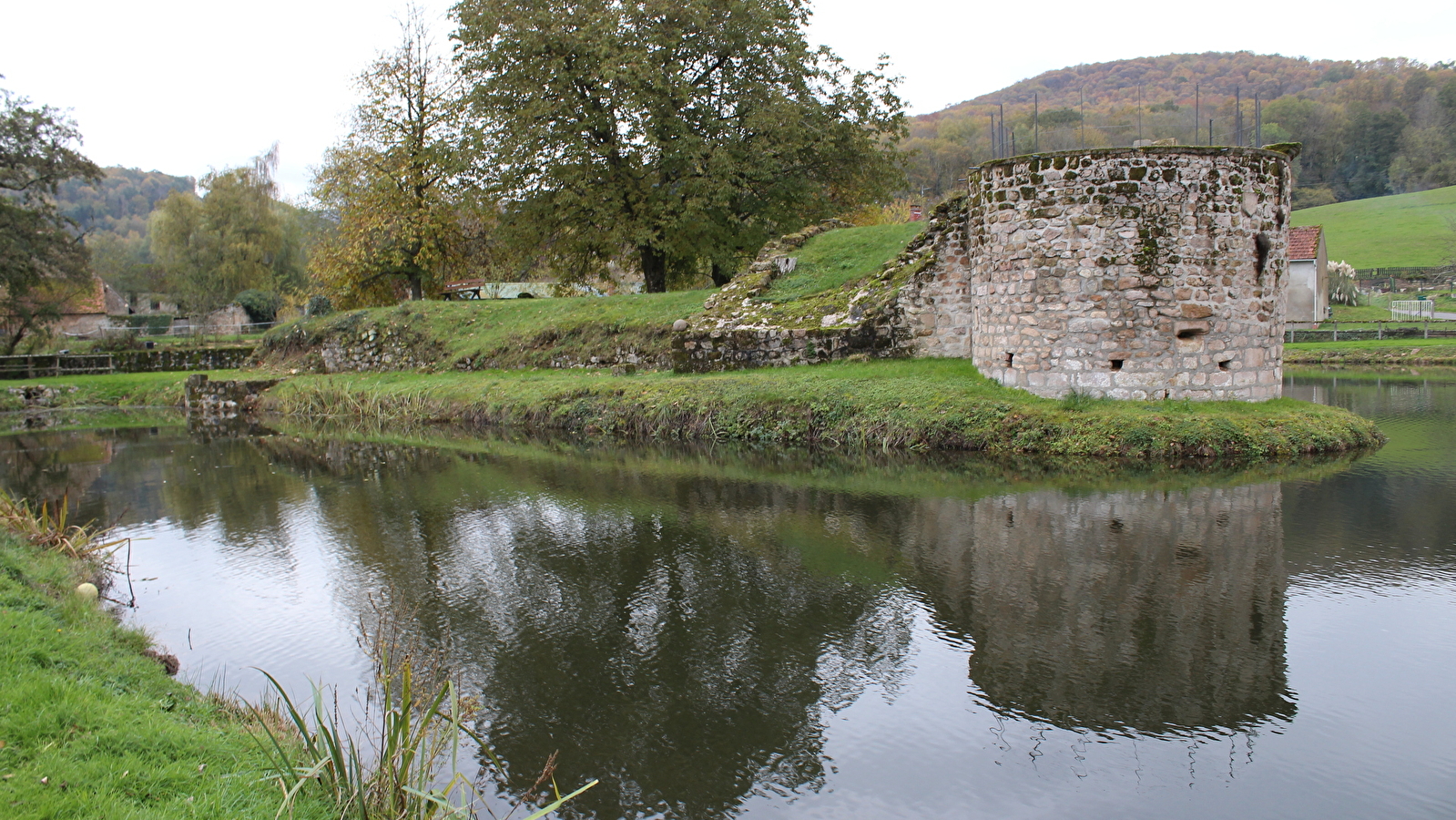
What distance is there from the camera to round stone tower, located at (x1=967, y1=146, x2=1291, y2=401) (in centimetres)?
1305

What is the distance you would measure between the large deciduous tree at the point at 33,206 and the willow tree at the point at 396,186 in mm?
7610

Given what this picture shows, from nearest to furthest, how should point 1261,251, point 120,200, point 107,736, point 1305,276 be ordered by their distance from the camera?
1. point 107,736
2. point 1261,251
3. point 1305,276
4. point 120,200

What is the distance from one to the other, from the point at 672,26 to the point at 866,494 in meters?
15.9

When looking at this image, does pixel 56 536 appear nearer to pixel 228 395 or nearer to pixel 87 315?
pixel 228 395

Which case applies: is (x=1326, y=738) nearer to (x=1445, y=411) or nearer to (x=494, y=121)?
(x=1445, y=411)

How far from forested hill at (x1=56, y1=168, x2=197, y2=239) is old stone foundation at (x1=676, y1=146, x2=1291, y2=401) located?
94.9m

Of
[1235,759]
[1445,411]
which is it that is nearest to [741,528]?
[1235,759]

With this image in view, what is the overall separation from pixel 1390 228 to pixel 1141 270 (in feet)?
173

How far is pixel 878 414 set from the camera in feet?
47.8

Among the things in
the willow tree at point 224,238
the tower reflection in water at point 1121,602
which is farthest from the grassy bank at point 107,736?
the willow tree at point 224,238

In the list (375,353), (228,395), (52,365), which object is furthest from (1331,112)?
(52,365)

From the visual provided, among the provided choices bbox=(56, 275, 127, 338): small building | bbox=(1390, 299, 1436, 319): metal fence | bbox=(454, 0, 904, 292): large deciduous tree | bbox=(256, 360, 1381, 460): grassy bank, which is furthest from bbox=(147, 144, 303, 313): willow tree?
bbox=(1390, 299, 1436, 319): metal fence

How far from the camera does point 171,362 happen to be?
106ft

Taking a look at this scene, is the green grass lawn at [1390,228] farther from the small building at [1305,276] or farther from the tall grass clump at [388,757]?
the tall grass clump at [388,757]
